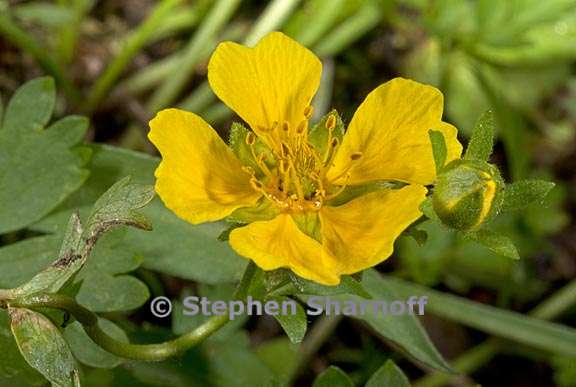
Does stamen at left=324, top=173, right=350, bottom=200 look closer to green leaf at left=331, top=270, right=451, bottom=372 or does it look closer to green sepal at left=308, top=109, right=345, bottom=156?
green sepal at left=308, top=109, right=345, bottom=156

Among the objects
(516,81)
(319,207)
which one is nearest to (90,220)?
(319,207)

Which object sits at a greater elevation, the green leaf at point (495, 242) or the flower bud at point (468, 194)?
the flower bud at point (468, 194)

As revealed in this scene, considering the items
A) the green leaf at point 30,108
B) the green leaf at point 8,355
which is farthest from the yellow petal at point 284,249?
the green leaf at point 30,108

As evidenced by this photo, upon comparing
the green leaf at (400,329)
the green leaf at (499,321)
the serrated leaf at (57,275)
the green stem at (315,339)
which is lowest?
the green stem at (315,339)

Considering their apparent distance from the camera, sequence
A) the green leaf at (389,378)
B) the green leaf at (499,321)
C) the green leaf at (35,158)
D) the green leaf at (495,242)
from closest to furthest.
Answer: the green leaf at (495,242), the green leaf at (389,378), the green leaf at (35,158), the green leaf at (499,321)

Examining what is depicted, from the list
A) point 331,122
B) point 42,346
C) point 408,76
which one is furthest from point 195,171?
point 408,76

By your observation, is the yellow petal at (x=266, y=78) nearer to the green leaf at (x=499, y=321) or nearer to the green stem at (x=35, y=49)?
the green leaf at (x=499, y=321)

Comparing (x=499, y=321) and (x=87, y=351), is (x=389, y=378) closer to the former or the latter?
(x=87, y=351)
